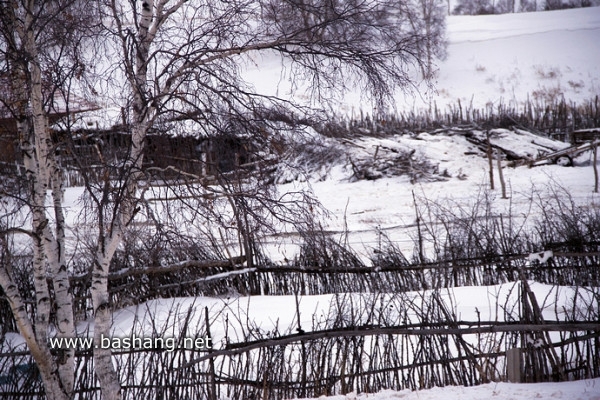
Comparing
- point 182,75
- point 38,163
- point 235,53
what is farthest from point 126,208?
point 235,53

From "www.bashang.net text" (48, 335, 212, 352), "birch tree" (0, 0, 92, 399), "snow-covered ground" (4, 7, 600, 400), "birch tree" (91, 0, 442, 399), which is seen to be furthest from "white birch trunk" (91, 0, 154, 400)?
"snow-covered ground" (4, 7, 600, 400)

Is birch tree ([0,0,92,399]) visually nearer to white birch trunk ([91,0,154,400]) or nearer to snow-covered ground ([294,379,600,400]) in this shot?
white birch trunk ([91,0,154,400])

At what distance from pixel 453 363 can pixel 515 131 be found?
1850 centimetres

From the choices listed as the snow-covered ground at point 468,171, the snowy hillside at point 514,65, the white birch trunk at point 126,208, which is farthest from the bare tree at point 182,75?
the snowy hillside at point 514,65

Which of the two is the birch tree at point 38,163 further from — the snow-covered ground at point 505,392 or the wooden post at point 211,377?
the snow-covered ground at point 505,392

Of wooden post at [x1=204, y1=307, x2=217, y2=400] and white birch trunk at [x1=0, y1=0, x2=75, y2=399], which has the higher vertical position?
white birch trunk at [x1=0, y1=0, x2=75, y2=399]

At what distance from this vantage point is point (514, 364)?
4.55 meters

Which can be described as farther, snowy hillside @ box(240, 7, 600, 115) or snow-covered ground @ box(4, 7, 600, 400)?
snowy hillside @ box(240, 7, 600, 115)

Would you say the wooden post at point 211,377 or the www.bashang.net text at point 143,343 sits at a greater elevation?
the www.bashang.net text at point 143,343

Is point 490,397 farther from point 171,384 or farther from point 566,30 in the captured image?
point 566,30

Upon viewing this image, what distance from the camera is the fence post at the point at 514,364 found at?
14.8 ft

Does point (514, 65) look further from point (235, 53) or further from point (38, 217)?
point (38, 217)

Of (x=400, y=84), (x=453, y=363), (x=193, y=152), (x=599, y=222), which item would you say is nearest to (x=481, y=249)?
(x=599, y=222)

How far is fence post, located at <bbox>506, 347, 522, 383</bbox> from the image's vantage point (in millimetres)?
4500
